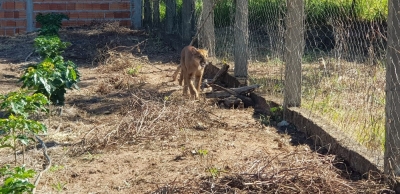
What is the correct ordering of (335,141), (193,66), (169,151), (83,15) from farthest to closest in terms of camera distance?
(83,15)
(193,66)
(169,151)
(335,141)

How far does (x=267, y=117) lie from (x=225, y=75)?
2147 mm

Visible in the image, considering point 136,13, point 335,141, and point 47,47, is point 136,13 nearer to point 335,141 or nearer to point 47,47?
point 47,47

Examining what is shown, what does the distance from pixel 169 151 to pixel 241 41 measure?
126 inches

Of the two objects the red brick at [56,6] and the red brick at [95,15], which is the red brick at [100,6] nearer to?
the red brick at [95,15]

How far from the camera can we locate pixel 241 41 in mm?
9609

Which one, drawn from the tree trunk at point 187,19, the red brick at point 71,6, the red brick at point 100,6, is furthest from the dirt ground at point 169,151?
the red brick at point 100,6

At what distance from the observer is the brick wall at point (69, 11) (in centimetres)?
1644

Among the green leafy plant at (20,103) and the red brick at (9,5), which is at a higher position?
the red brick at (9,5)

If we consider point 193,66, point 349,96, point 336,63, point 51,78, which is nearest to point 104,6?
point 193,66

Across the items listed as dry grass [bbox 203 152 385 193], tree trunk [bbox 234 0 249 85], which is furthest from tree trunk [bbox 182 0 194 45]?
dry grass [bbox 203 152 385 193]

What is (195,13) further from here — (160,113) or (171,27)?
(160,113)

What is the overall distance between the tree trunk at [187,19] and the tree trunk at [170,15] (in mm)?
1108

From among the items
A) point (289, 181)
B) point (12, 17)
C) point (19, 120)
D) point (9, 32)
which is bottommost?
point (289, 181)

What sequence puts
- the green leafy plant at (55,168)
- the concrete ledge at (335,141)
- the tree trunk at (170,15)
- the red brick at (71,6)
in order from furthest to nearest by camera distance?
the red brick at (71,6) < the tree trunk at (170,15) < the green leafy plant at (55,168) < the concrete ledge at (335,141)
